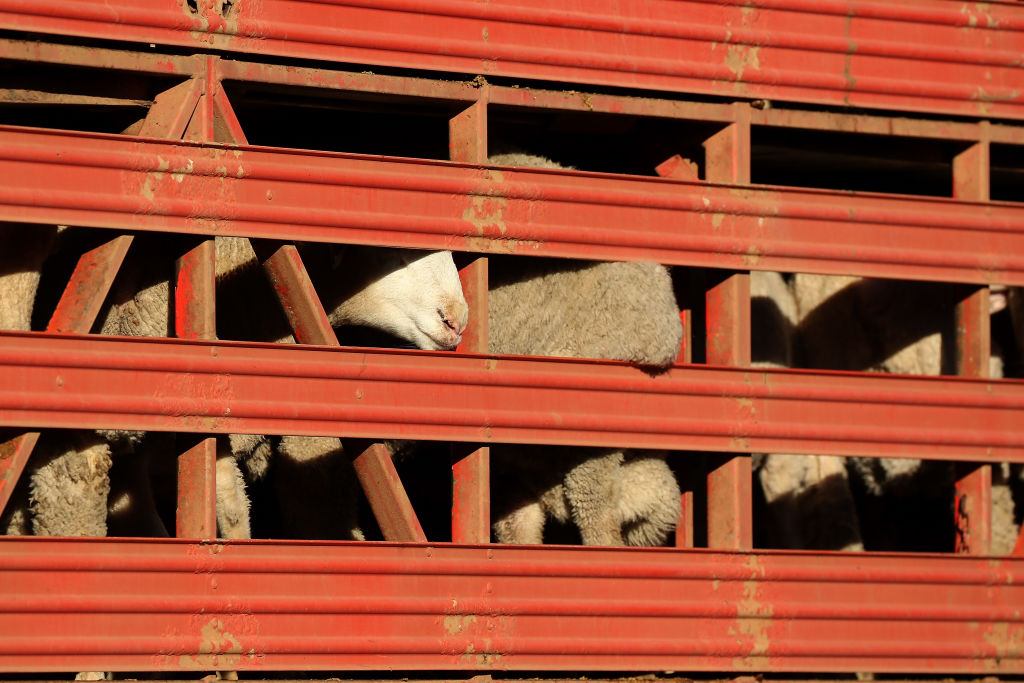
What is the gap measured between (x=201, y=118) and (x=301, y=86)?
0.45 metres

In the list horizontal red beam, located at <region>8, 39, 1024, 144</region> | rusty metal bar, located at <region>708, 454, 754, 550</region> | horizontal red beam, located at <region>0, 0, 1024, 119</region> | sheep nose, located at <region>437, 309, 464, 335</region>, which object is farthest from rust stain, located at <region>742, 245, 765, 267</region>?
sheep nose, located at <region>437, 309, 464, 335</region>

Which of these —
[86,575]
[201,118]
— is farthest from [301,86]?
[86,575]

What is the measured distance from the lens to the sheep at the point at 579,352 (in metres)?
6.69

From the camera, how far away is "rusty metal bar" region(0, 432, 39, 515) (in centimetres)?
550

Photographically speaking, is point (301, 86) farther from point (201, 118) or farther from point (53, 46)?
point (53, 46)

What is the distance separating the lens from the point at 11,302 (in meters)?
6.13

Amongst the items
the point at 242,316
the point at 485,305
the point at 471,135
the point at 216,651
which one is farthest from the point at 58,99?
the point at 216,651

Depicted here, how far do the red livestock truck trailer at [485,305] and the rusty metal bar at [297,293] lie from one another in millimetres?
13

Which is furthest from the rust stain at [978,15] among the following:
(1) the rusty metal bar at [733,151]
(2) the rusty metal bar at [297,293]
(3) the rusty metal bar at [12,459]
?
(3) the rusty metal bar at [12,459]

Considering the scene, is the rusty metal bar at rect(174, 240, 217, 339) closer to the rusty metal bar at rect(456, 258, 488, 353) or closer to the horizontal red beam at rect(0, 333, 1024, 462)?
the horizontal red beam at rect(0, 333, 1024, 462)

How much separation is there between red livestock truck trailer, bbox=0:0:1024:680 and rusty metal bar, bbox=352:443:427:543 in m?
0.01

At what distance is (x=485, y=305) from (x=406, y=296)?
57 cm

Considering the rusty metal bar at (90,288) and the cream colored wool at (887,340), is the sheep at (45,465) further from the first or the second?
the cream colored wool at (887,340)

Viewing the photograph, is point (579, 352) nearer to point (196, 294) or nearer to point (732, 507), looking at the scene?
point (732, 507)
